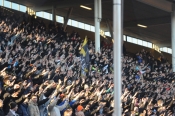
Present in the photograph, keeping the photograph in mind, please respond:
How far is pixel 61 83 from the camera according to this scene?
17.2m

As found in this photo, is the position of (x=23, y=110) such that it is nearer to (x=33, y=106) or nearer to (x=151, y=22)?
(x=33, y=106)

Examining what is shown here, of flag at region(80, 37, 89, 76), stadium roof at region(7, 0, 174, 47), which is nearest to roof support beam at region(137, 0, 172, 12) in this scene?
stadium roof at region(7, 0, 174, 47)

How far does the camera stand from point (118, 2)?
921 cm

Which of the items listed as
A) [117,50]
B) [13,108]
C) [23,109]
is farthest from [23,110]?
[117,50]

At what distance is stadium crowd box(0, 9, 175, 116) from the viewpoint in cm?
1270

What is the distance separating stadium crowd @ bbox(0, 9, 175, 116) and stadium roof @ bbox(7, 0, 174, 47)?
5.72m

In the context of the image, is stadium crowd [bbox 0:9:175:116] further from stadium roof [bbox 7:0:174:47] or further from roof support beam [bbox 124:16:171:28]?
roof support beam [bbox 124:16:171:28]

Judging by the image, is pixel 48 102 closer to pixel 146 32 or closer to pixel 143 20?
pixel 143 20

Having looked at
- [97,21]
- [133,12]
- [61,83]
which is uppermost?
[133,12]

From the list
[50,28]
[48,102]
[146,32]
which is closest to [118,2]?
[48,102]

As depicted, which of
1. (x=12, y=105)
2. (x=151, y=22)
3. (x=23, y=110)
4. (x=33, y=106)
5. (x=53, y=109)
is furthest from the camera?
(x=151, y=22)

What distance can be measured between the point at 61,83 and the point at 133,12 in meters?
25.3

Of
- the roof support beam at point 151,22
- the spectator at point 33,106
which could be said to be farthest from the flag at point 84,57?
the roof support beam at point 151,22

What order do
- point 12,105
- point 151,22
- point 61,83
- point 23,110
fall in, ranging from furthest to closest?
point 151,22, point 61,83, point 23,110, point 12,105
